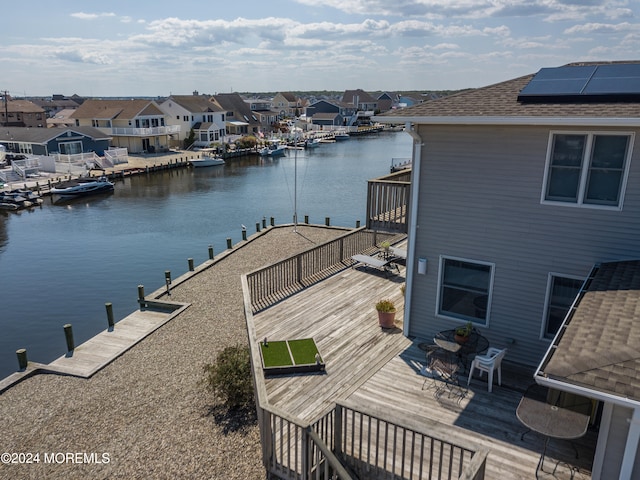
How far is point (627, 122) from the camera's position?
703 centimetres

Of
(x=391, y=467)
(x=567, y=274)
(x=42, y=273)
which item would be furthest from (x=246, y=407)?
(x=42, y=273)

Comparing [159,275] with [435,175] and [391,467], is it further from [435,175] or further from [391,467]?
[391,467]

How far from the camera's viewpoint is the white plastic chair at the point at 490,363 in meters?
8.00

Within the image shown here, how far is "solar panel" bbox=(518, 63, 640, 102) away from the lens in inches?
313

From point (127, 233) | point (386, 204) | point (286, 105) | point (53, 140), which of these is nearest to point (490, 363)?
point (386, 204)

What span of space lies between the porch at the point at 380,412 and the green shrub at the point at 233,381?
759 millimetres

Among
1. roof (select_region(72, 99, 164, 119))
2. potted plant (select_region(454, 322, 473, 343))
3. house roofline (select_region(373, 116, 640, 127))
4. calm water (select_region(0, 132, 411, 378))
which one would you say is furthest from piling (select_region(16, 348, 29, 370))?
roof (select_region(72, 99, 164, 119))

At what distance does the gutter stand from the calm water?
14954 millimetres

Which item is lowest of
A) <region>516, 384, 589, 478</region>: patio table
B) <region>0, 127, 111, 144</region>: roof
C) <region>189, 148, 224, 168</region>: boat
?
<region>189, 148, 224, 168</region>: boat

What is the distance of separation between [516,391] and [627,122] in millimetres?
4785

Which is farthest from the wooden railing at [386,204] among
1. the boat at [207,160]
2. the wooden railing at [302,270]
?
the boat at [207,160]

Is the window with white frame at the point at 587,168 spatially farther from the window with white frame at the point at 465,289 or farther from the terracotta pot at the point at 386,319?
the terracotta pot at the point at 386,319

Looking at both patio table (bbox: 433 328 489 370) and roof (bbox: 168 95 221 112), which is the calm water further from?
roof (bbox: 168 95 221 112)

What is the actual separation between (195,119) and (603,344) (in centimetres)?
7457
